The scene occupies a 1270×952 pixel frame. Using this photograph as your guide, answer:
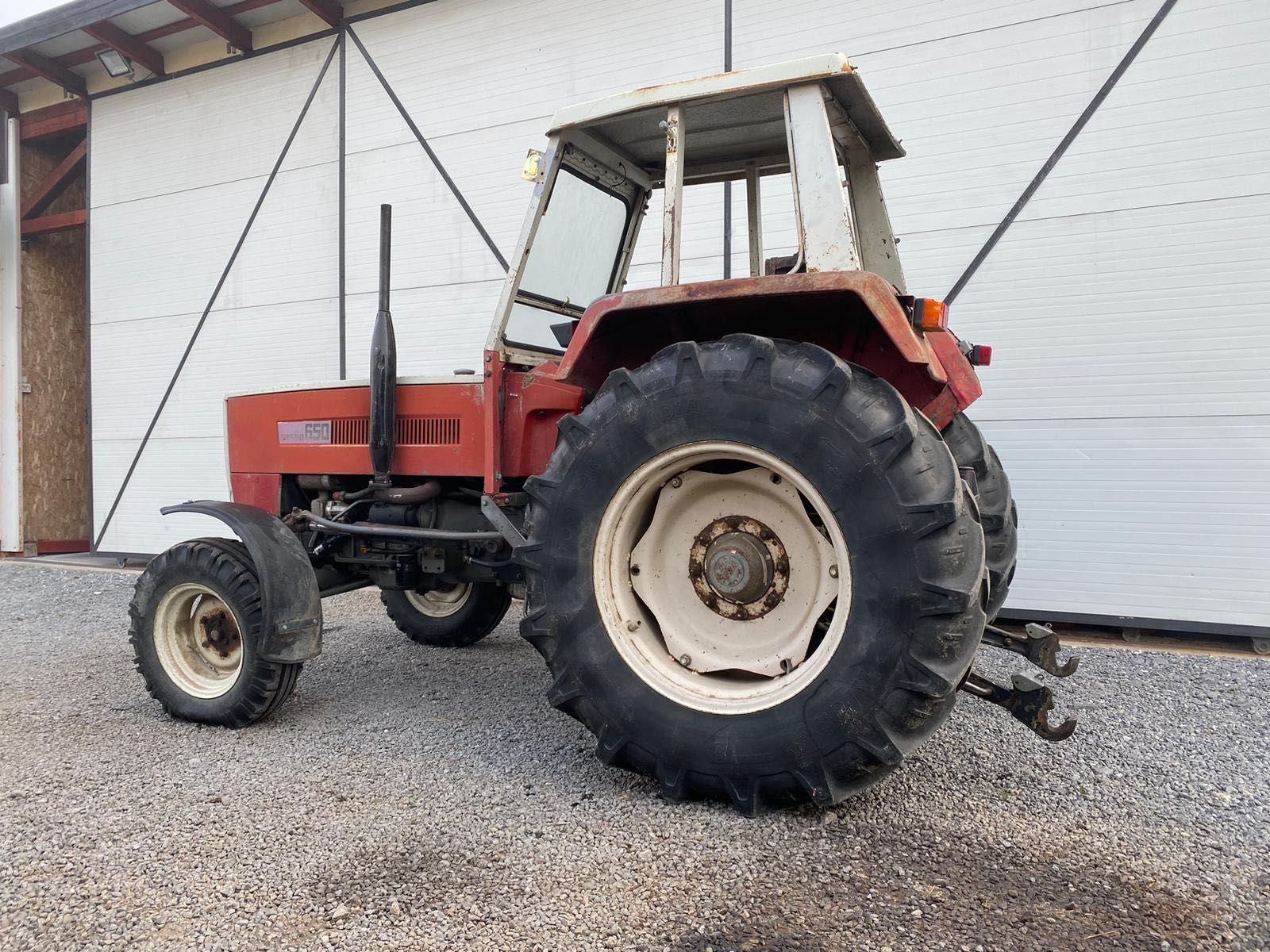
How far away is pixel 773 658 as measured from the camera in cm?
225

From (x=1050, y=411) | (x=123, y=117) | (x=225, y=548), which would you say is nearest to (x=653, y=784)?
(x=225, y=548)

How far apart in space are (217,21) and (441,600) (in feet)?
19.9

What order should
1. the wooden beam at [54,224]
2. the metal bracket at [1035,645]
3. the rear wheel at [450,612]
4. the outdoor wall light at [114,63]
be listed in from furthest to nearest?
1. the wooden beam at [54,224]
2. the outdoor wall light at [114,63]
3. the rear wheel at [450,612]
4. the metal bracket at [1035,645]

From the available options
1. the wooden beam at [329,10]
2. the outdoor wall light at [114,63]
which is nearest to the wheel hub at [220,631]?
the wooden beam at [329,10]

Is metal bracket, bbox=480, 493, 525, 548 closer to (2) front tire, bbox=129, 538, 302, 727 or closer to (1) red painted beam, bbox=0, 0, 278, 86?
(2) front tire, bbox=129, 538, 302, 727

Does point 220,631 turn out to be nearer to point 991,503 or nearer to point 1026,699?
point 1026,699

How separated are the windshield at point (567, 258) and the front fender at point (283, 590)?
1150 millimetres

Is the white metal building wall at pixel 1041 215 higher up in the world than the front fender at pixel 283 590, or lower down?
higher up

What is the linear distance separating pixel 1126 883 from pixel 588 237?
107 inches

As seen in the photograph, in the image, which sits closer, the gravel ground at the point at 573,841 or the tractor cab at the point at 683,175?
the gravel ground at the point at 573,841

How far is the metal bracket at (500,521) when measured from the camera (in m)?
2.75

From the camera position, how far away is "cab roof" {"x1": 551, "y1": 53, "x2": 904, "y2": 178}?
2.33m

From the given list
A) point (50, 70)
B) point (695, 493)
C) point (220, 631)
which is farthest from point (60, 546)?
point (695, 493)

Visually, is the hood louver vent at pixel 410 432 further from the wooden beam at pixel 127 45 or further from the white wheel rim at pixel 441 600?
the wooden beam at pixel 127 45
